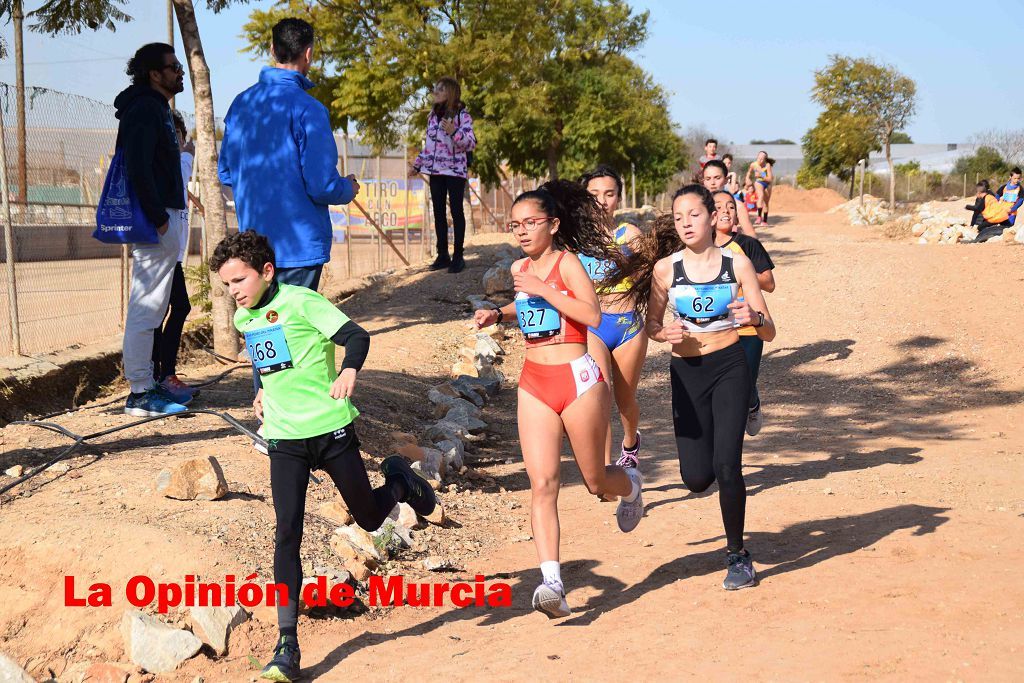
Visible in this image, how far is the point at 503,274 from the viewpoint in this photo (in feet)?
47.0

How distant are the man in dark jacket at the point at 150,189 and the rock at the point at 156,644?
259cm

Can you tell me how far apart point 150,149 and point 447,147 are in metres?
6.02

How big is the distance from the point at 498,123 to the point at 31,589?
68.0 feet

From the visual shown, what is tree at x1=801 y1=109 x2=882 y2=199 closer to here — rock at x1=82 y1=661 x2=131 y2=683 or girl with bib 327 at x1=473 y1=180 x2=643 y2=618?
girl with bib 327 at x1=473 y1=180 x2=643 y2=618

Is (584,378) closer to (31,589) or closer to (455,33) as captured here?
(31,589)

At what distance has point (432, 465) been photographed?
7.31 metres

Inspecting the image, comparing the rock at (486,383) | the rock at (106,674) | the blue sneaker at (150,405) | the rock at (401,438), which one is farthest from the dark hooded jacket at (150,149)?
the rock at (486,383)

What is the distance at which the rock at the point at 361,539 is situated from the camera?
5621 millimetres

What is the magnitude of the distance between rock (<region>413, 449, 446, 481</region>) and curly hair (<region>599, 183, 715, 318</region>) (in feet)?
5.62

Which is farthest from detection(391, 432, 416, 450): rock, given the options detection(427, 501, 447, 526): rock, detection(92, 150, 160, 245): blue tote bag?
detection(92, 150, 160, 245): blue tote bag

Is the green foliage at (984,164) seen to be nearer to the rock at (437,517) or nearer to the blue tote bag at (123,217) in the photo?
the rock at (437,517)

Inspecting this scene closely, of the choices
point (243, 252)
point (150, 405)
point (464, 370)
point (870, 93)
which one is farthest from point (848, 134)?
point (243, 252)

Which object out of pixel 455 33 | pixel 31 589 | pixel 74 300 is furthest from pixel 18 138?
pixel 455 33

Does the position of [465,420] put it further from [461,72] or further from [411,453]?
[461,72]
